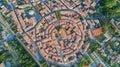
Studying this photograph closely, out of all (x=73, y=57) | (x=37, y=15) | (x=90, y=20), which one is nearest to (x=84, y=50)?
(x=73, y=57)

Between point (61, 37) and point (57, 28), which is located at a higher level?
point (57, 28)

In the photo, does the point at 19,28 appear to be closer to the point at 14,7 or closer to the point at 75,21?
the point at 14,7

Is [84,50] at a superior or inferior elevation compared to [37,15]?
inferior

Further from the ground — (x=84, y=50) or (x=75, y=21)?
(x=75, y=21)

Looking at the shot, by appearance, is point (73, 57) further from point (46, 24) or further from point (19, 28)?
point (19, 28)

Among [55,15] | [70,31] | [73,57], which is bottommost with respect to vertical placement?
[73,57]

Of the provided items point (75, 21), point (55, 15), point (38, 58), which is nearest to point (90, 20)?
point (75, 21)
